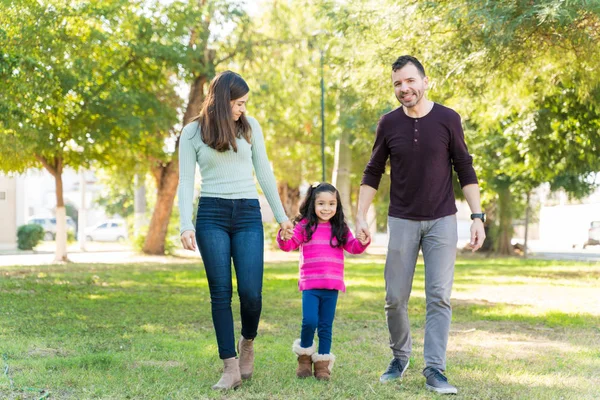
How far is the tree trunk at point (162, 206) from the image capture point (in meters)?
27.8

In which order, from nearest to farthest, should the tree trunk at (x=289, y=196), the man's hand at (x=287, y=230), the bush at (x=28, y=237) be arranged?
the man's hand at (x=287, y=230) → the bush at (x=28, y=237) → the tree trunk at (x=289, y=196)

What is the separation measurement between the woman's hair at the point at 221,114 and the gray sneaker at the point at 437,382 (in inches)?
75.2

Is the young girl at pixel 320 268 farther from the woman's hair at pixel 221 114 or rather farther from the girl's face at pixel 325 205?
the woman's hair at pixel 221 114

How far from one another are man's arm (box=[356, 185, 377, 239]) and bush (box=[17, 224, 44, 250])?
30.7 m

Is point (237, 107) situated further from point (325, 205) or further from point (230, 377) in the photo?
point (230, 377)

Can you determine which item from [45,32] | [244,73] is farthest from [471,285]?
[244,73]

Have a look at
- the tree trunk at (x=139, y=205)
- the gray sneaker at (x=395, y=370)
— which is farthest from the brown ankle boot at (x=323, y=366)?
the tree trunk at (x=139, y=205)

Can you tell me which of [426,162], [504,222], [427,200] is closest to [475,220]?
[427,200]

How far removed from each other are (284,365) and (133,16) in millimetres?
17230

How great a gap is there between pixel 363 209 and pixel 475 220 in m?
0.77

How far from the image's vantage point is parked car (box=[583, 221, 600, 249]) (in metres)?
45.0

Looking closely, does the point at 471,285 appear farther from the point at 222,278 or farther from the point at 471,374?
the point at 222,278

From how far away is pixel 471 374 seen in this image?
5977 mm

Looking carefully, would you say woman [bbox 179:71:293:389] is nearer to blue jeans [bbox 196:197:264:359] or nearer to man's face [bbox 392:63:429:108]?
blue jeans [bbox 196:197:264:359]
